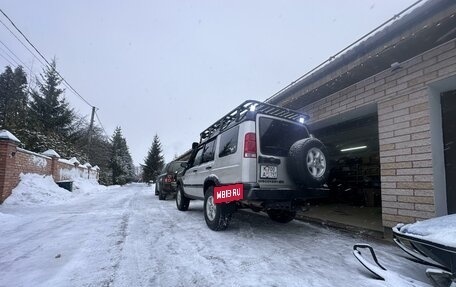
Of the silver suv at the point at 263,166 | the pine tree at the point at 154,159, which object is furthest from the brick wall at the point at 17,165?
the pine tree at the point at 154,159

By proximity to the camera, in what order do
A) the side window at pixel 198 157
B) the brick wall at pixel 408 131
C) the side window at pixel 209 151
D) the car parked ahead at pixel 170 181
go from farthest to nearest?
the car parked ahead at pixel 170 181 → the side window at pixel 198 157 → the side window at pixel 209 151 → the brick wall at pixel 408 131

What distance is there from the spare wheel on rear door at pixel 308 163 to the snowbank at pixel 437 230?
4.79ft

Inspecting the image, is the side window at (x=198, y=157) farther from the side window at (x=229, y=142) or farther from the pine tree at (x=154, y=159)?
the pine tree at (x=154, y=159)

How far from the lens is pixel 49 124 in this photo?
1006 inches

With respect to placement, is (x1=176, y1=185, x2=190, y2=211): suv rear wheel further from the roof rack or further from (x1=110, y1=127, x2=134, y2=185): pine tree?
(x1=110, y1=127, x2=134, y2=185): pine tree

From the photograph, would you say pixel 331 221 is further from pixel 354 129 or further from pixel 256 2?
pixel 256 2

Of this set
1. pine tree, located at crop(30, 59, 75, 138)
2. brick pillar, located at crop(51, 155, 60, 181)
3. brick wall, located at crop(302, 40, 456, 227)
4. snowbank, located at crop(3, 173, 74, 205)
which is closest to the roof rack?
brick wall, located at crop(302, 40, 456, 227)

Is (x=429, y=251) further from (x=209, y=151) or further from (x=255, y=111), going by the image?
(x=209, y=151)

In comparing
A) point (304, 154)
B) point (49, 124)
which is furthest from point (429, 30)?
point (49, 124)

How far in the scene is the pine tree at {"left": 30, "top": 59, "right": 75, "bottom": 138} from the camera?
25.8 meters

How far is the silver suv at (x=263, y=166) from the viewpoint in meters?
4.14

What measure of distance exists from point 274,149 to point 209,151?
6.43ft

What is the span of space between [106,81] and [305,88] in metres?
21.7

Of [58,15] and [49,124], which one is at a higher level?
[58,15]
